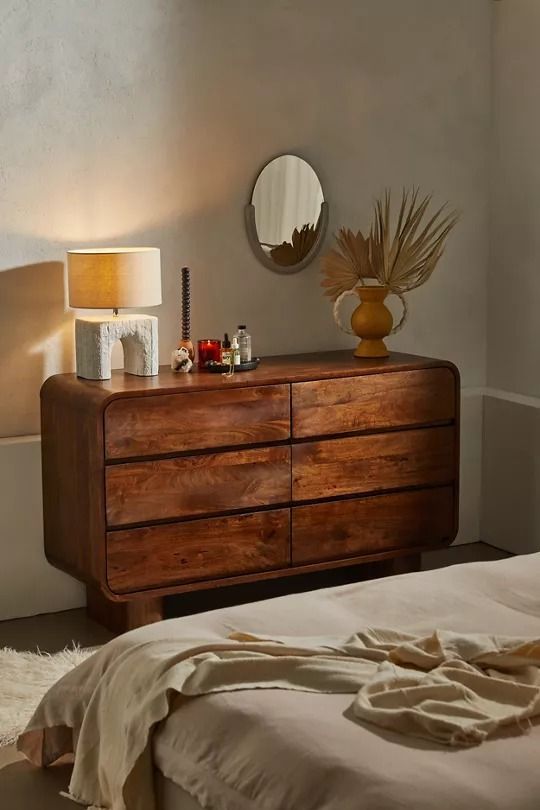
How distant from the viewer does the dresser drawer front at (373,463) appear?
4.21 m

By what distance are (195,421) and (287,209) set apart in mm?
1068

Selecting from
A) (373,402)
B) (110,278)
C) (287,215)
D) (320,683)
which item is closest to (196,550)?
(373,402)

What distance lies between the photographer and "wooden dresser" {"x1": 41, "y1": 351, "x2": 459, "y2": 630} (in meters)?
3.88

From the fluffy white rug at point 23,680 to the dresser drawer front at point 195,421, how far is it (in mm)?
650

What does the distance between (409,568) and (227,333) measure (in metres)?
1.12

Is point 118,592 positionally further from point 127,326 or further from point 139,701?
point 139,701

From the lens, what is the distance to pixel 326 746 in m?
2.14

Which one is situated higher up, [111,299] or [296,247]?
[296,247]

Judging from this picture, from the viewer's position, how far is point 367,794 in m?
1.99

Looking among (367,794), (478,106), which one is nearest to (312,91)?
(478,106)

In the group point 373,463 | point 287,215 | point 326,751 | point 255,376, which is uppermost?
point 287,215

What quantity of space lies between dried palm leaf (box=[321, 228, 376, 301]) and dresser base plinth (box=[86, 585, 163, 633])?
4.49ft

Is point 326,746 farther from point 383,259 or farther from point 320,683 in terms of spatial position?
point 383,259

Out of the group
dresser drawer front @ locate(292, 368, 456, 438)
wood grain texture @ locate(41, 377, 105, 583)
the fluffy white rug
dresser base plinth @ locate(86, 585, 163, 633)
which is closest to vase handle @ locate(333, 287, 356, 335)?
dresser drawer front @ locate(292, 368, 456, 438)
